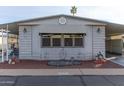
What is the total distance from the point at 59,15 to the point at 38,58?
3738mm

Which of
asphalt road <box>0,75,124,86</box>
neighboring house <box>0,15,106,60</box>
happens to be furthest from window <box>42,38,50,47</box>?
Answer: asphalt road <box>0,75,124,86</box>

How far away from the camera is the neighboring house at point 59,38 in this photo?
70.3 ft

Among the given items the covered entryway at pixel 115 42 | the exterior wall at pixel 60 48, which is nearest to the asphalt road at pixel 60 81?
the exterior wall at pixel 60 48

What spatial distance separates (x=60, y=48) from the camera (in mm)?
21828

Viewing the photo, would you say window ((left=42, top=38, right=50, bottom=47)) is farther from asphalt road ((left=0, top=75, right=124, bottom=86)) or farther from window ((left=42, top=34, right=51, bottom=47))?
asphalt road ((left=0, top=75, right=124, bottom=86))

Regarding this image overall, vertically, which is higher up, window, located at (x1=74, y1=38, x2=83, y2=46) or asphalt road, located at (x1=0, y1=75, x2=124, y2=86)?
window, located at (x1=74, y1=38, x2=83, y2=46)

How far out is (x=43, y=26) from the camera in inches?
851

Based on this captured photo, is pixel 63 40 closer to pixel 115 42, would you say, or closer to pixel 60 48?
pixel 60 48

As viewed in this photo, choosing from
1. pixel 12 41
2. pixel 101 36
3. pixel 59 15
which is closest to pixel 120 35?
pixel 101 36

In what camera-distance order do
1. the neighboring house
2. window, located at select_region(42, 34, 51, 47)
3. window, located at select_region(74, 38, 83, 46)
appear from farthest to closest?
1. window, located at select_region(74, 38, 83, 46)
2. window, located at select_region(42, 34, 51, 47)
3. the neighboring house

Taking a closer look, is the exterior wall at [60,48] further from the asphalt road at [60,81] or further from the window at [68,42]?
the asphalt road at [60,81]

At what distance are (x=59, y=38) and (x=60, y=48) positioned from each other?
0.82 metres

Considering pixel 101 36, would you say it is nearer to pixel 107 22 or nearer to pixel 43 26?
pixel 107 22

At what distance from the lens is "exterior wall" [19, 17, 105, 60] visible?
70.4 feet
